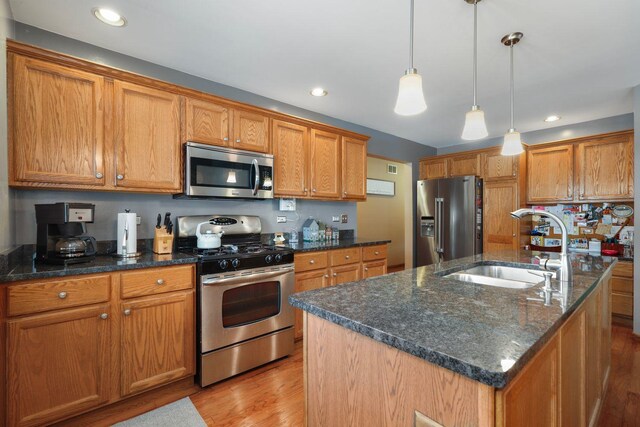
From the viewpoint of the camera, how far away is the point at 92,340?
68.7 inches

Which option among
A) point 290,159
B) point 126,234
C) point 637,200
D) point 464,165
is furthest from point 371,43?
point 464,165

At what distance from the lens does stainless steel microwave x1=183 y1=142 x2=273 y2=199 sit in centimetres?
241

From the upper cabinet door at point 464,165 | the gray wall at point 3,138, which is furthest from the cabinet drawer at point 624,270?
the gray wall at point 3,138

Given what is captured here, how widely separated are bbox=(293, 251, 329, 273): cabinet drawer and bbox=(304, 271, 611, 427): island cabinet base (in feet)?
5.29

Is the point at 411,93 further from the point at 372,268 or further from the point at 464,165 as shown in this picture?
the point at 464,165

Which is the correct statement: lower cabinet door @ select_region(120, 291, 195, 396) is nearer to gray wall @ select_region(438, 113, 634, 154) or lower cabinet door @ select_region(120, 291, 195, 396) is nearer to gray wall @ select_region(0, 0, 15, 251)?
gray wall @ select_region(0, 0, 15, 251)

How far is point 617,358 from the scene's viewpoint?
8.57ft

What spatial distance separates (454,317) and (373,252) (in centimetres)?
249

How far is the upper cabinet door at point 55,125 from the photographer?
70.2 inches

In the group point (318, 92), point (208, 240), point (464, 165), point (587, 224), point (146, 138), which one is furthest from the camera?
point (464, 165)

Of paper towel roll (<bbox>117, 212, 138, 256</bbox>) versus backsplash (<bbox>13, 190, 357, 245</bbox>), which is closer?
backsplash (<bbox>13, 190, 357, 245</bbox>)

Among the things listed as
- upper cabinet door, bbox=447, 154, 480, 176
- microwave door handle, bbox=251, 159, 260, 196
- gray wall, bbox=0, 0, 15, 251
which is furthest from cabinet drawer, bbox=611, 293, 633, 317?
gray wall, bbox=0, 0, 15, 251

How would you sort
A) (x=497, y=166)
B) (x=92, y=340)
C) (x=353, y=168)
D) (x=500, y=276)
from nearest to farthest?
(x=92, y=340), (x=500, y=276), (x=353, y=168), (x=497, y=166)

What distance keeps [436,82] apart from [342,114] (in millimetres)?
1219
